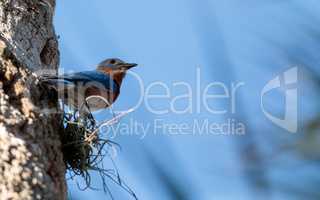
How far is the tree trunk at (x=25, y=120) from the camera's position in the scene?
156 centimetres

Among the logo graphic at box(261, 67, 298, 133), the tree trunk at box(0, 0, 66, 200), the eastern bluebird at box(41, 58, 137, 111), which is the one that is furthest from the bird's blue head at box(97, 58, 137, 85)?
the logo graphic at box(261, 67, 298, 133)

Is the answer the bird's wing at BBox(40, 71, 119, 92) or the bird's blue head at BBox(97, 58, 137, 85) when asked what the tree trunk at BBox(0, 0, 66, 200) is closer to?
the bird's wing at BBox(40, 71, 119, 92)

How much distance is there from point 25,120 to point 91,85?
1639 millimetres

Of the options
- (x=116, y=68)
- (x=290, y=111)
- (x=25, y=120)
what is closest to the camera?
(x=290, y=111)

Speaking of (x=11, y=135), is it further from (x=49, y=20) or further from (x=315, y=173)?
(x=49, y=20)

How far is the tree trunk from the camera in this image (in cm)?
156

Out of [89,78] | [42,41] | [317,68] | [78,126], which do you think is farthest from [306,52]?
[89,78]

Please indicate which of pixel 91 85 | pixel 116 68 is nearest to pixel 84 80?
pixel 91 85

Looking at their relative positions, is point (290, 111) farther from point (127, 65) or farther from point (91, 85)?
point (127, 65)

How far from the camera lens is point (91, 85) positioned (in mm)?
3494

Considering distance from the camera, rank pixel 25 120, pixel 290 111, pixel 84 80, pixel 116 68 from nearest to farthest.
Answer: pixel 290 111 < pixel 25 120 < pixel 84 80 < pixel 116 68

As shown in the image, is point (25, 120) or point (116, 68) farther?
point (116, 68)

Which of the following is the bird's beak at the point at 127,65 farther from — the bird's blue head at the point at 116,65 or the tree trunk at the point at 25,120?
the tree trunk at the point at 25,120

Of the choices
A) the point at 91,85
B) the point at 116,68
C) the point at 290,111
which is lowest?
the point at 290,111
